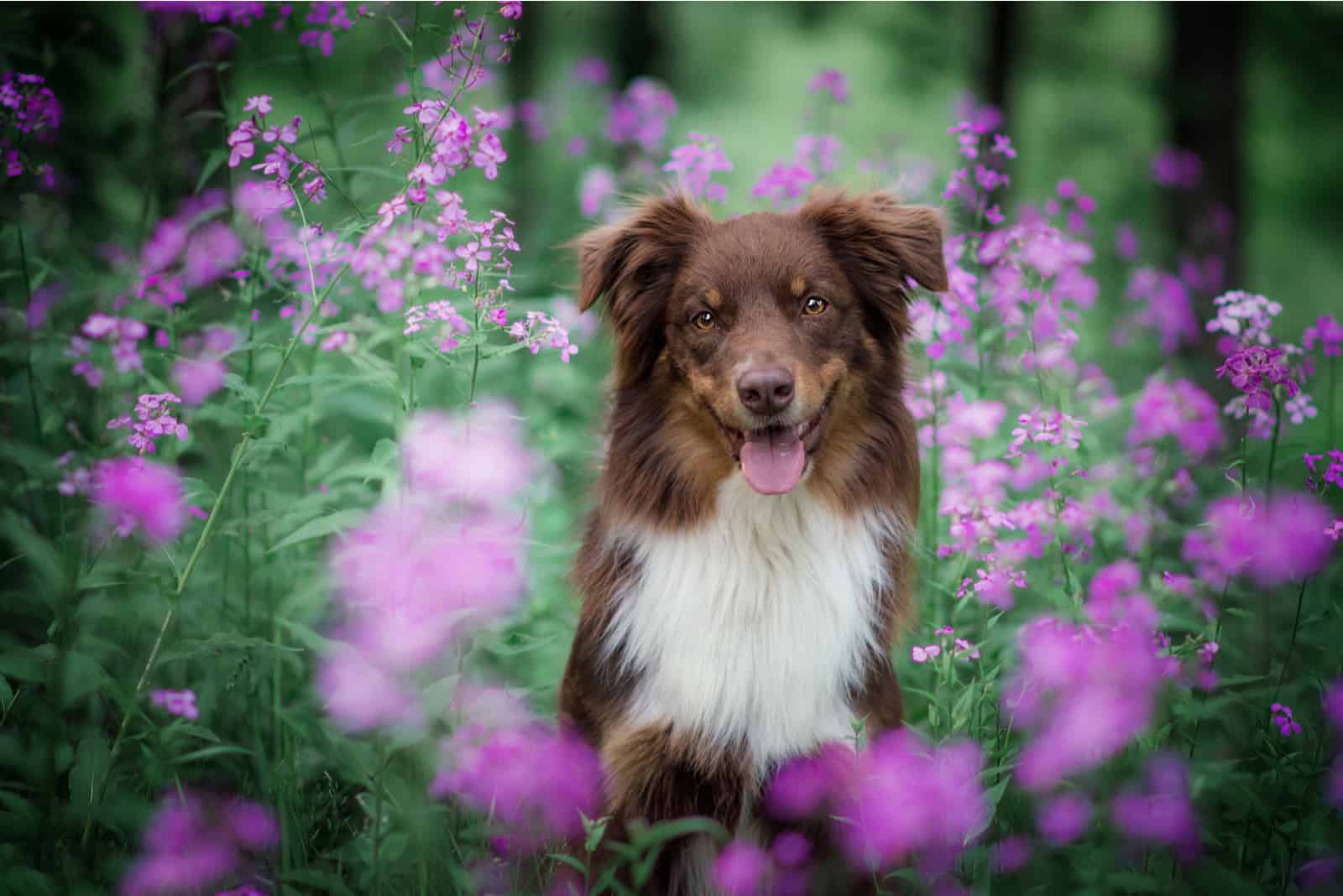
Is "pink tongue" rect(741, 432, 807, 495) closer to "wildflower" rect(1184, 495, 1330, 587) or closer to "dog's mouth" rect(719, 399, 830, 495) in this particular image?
"dog's mouth" rect(719, 399, 830, 495)

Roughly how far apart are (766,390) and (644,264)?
33.4 inches

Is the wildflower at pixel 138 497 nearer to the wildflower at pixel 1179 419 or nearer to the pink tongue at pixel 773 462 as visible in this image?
the pink tongue at pixel 773 462

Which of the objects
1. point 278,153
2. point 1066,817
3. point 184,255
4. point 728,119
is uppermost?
point 728,119

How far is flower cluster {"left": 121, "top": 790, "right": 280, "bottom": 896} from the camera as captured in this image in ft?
8.30

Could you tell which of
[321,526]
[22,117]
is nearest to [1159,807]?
[321,526]

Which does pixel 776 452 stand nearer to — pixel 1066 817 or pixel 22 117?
pixel 1066 817

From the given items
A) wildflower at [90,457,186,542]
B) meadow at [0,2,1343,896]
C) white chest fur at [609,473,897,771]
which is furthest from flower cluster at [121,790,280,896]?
white chest fur at [609,473,897,771]

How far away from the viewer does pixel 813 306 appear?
379 centimetres

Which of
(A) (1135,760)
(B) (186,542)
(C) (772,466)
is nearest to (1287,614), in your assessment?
(A) (1135,760)

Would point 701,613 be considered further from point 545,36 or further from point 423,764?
point 545,36

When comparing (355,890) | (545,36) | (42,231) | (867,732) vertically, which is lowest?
(355,890)

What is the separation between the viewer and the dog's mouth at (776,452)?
352cm

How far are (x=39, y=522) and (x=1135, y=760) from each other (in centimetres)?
387

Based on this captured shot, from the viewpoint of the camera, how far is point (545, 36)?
587 inches
